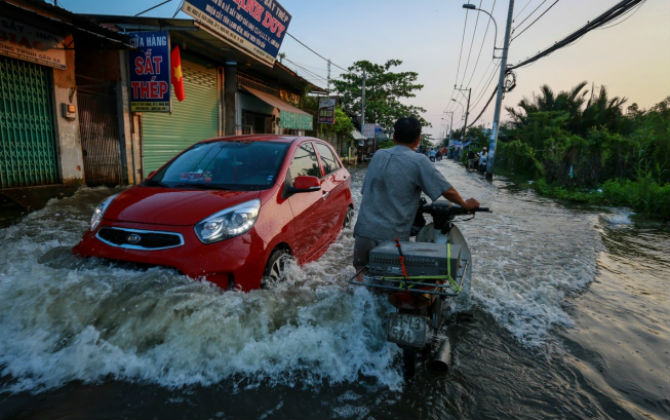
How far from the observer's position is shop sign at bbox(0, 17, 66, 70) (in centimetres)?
627

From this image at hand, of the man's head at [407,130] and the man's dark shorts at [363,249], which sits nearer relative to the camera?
the man's head at [407,130]

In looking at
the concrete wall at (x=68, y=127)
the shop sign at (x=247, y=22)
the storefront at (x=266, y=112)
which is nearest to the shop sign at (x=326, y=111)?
the storefront at (x=266, y=112)

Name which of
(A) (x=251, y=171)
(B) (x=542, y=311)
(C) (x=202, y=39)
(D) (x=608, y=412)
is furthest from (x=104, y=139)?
(D) (x=608, y=412)

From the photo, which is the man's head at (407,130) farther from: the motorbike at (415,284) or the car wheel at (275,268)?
the car wheel at (275,268)

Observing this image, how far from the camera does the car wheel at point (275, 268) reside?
3.06 metres

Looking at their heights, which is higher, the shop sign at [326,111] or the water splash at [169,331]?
the shop sign at [326,111]

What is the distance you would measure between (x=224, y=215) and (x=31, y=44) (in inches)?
265

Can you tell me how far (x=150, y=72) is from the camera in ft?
28.7

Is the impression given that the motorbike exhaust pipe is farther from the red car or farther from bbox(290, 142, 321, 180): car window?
bbox(290, 142, 321, 180): car window

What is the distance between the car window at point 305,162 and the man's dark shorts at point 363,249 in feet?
4.14

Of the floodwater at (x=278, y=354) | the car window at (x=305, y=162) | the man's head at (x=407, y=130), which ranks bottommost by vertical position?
the floodwater at (x=278, y=354)

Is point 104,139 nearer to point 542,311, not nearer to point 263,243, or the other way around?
point 263,243

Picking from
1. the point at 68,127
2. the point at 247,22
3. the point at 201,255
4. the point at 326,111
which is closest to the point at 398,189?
the point at 201,255

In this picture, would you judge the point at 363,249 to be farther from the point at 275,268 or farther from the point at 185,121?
the point at 185,121
